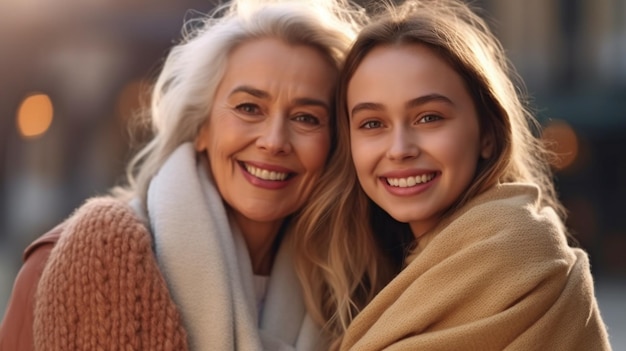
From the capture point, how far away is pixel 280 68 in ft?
10.6

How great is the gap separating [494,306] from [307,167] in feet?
3.23

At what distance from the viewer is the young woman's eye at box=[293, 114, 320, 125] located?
3246 mm

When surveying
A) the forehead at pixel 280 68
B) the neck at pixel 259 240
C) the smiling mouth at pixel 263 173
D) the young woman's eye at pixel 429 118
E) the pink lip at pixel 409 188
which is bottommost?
the neck at pixel 259 240

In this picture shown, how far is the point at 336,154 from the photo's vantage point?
3326 mm

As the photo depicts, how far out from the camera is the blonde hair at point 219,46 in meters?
3.35

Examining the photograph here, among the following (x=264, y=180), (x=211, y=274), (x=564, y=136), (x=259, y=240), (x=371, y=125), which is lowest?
(x=564, y=136)

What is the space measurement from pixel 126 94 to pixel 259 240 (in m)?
14.3

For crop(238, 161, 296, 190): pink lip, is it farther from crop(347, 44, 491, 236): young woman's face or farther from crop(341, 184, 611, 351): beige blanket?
crop(341, 184, 611, 351): beige blanket

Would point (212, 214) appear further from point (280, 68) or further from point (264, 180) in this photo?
point (280, 68)

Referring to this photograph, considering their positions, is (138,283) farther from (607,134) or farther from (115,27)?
(115,27)

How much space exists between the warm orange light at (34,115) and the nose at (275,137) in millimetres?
12579

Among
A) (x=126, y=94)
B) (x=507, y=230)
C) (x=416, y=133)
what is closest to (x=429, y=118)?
(x=416, y=133)

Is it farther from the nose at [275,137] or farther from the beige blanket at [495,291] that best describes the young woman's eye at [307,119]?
the beige blanket at [495,291]

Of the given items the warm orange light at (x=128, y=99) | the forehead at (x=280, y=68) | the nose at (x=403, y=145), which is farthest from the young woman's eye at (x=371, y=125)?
the warm orange light at (x=128, y=99)
